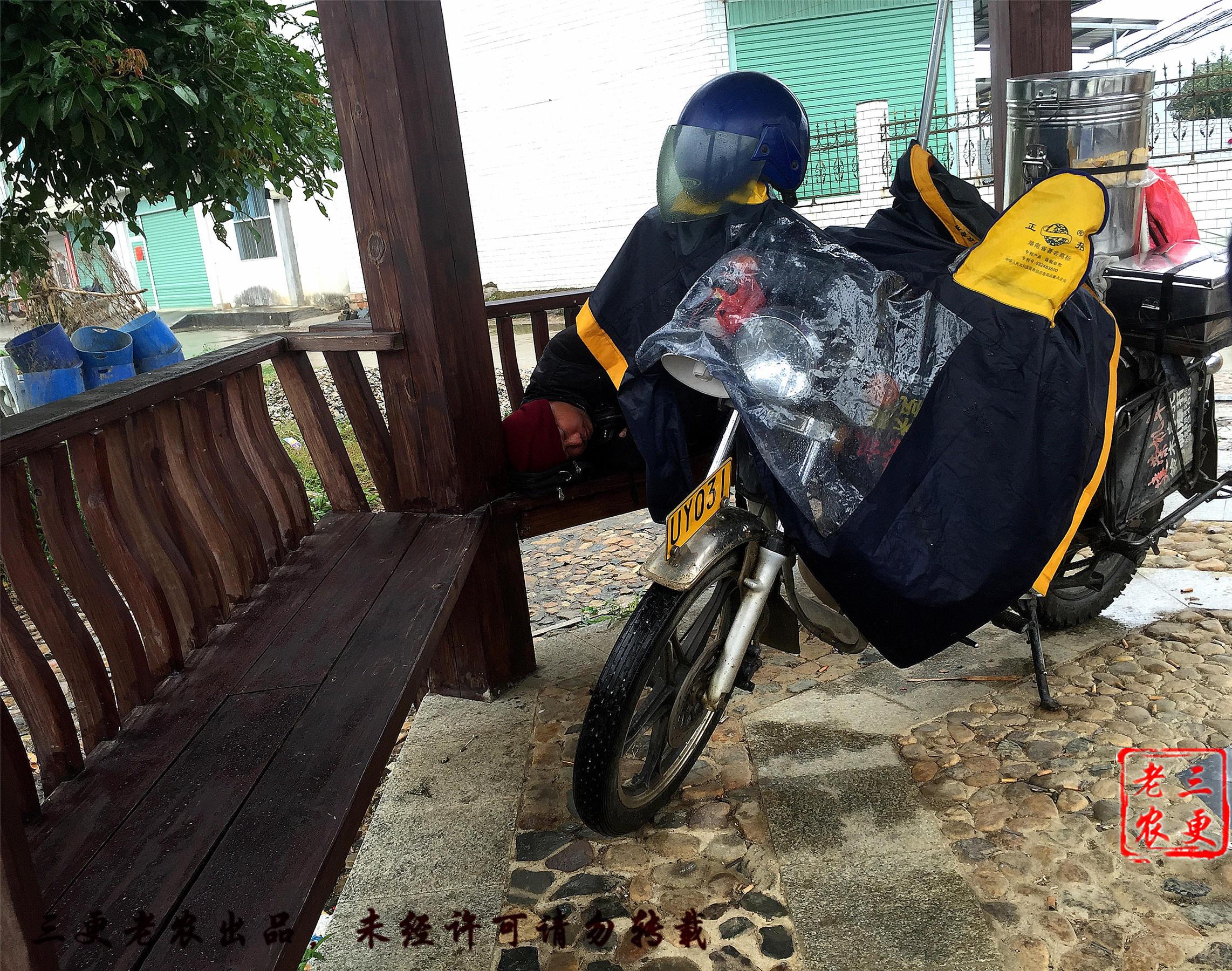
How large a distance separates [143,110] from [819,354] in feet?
8.23

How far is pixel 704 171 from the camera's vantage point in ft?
8.09

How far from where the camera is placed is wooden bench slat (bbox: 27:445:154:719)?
205 cm

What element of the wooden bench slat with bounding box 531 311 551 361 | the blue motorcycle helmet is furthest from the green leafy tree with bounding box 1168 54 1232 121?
the blue motorcycle helmet

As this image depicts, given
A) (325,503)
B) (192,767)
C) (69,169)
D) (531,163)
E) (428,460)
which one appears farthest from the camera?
(531,163)

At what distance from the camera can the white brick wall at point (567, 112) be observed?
526 inches

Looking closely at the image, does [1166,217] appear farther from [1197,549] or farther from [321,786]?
[321,786]

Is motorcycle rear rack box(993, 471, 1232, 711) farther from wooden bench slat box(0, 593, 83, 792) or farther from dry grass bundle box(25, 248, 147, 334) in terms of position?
dry grass bundle box(25, 248, 147, 334)

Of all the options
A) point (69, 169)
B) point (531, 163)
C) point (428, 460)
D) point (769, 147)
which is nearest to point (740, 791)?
point (428, 460)

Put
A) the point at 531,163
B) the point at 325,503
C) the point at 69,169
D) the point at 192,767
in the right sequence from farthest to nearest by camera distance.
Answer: the point at 531,163
the point at 325,503
the point at 69,169
the point at 192,767

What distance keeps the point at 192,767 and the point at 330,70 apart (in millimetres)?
1991

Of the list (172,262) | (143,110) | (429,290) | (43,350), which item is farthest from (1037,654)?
(172,262)

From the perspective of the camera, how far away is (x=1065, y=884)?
2172 mm

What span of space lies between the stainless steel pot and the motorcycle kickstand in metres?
1.14

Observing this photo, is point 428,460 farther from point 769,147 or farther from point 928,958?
point 928,958
